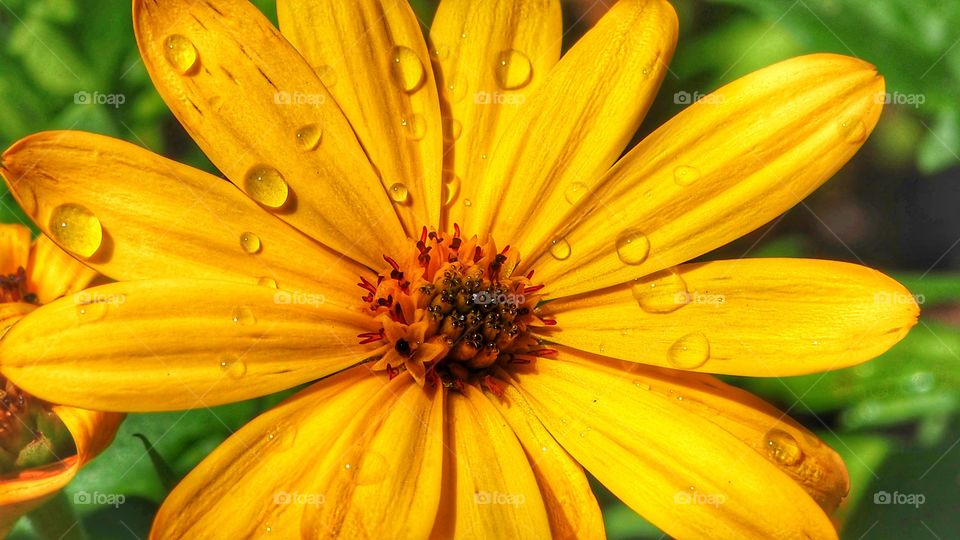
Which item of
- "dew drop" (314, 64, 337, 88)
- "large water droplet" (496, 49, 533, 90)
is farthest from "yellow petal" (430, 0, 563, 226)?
"dew drop" (314, 64, 337, 88)

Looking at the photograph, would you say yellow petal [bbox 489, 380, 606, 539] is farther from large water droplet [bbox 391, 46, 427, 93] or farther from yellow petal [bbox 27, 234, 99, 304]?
yellow petal [bbox 27, 234, 99, 304]

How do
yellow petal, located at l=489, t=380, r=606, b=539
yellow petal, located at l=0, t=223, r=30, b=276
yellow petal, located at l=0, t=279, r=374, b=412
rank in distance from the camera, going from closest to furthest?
yellow petal, located at l=0, t=279, r=374, b=412 → yellow petal, located at l=489, t=380, r=606, b=539 → yellow petal, located at l=0, t=223, r=30, b=276

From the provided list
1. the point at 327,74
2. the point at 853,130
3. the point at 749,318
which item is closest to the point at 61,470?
the point at 327,74

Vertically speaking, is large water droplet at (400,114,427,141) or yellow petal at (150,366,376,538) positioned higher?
large water droplet at (400,114,427,141)

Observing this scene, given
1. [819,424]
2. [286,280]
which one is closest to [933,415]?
[819,424]

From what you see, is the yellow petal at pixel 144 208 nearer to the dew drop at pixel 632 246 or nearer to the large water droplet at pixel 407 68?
the large water droplet at pixel 407 68

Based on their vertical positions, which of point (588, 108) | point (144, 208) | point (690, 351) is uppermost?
point (588, 108)

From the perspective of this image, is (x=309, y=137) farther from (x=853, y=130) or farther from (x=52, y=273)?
(x=853, y=130)
